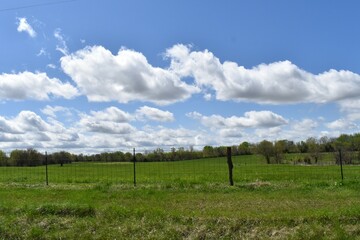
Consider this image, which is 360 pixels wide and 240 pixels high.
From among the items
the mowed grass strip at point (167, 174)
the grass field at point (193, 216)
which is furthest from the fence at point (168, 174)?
the grass field at point (193, 216)

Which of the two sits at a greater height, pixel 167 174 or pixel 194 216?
pixel 167 174

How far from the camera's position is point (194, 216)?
10.9 meters

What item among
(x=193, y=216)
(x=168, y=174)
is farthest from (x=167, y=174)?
(x=193, y=216)

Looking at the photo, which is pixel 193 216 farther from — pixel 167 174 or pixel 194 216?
pixel 167 174

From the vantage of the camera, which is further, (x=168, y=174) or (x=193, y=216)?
(x=168, y=174)

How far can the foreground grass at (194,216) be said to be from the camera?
385 inches

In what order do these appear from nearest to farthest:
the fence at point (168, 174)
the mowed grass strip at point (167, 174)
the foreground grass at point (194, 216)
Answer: the foreground grass at point (194, 216) → the fence at point (168, 174) → the mowed grass strip at point (167, 174)

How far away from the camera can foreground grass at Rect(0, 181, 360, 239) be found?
32.1 feet

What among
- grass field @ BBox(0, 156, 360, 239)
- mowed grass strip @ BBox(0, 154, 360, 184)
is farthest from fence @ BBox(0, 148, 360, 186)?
grass field @ BBox(0, 156, 360, 239)

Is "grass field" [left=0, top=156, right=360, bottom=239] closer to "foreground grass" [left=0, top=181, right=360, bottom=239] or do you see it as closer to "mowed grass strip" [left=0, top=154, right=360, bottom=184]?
"foreground grass" [left=0, top=181, right=360, bottom=239]

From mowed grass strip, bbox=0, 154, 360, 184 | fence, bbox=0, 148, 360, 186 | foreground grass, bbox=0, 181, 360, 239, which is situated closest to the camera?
foreground grass, bbox=0, 181, 360, 239

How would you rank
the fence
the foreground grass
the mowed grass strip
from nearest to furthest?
the foreground grass → the fence → the mowed grass strip

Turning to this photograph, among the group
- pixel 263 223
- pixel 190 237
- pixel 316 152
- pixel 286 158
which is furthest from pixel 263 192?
pixel 286 158

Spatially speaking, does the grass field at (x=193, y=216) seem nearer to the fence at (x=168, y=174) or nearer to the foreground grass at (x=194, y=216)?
the foreground grass at (x=194, y=216)
